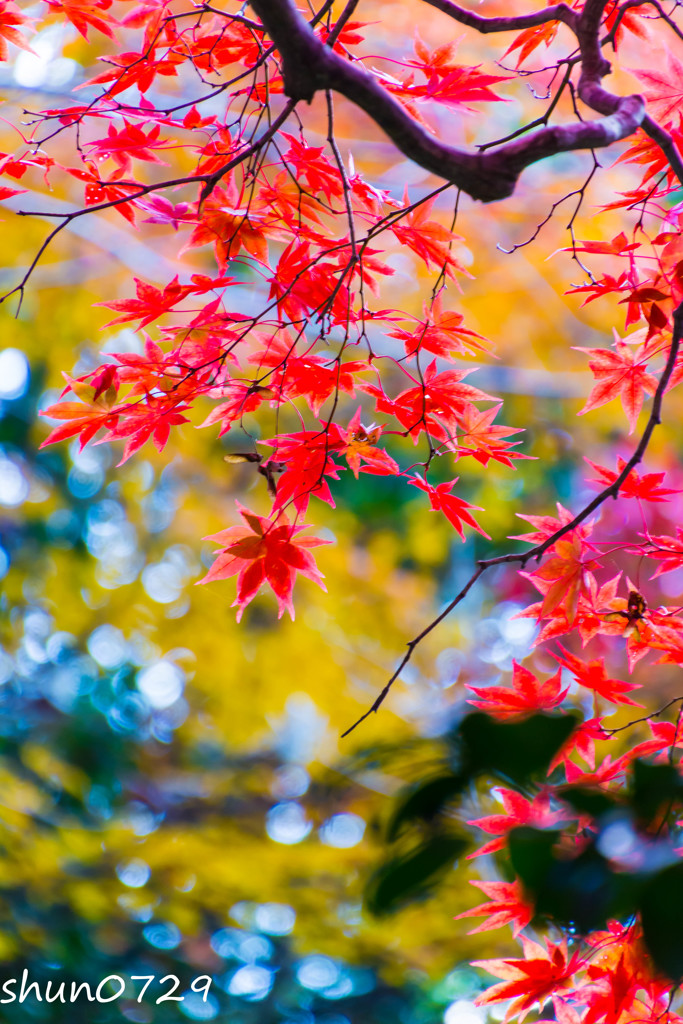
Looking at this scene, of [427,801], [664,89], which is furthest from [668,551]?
[427,801]

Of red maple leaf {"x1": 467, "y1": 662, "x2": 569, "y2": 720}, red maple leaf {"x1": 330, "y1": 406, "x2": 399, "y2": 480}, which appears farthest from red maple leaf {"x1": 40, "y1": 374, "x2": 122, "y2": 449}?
red maple leaf {"x1": 467, "y1": 662, "x2": 569, "y2": 720}

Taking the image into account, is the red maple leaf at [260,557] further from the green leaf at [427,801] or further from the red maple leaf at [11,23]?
the red maple leaf at [11,23]

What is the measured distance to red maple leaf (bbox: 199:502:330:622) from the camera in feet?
2.78

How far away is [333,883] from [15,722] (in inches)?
60.0

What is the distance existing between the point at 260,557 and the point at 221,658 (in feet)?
8.49

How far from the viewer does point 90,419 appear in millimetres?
868

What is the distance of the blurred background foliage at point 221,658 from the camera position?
2.95 meters

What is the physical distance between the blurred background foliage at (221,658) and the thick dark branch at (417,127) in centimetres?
245

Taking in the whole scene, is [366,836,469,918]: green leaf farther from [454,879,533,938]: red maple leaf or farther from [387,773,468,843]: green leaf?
[454,879,533,938]: red maple leaf

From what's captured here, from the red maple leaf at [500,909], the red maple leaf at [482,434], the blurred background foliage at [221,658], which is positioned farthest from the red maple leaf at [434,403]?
the blurred background foliage at [221,658]

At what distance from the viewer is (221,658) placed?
3.33 metres

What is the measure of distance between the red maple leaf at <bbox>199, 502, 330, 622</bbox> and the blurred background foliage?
2.08 meters

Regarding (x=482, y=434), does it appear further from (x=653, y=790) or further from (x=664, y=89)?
(x=653, y=790)

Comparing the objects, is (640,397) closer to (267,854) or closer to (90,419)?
(90,419)
